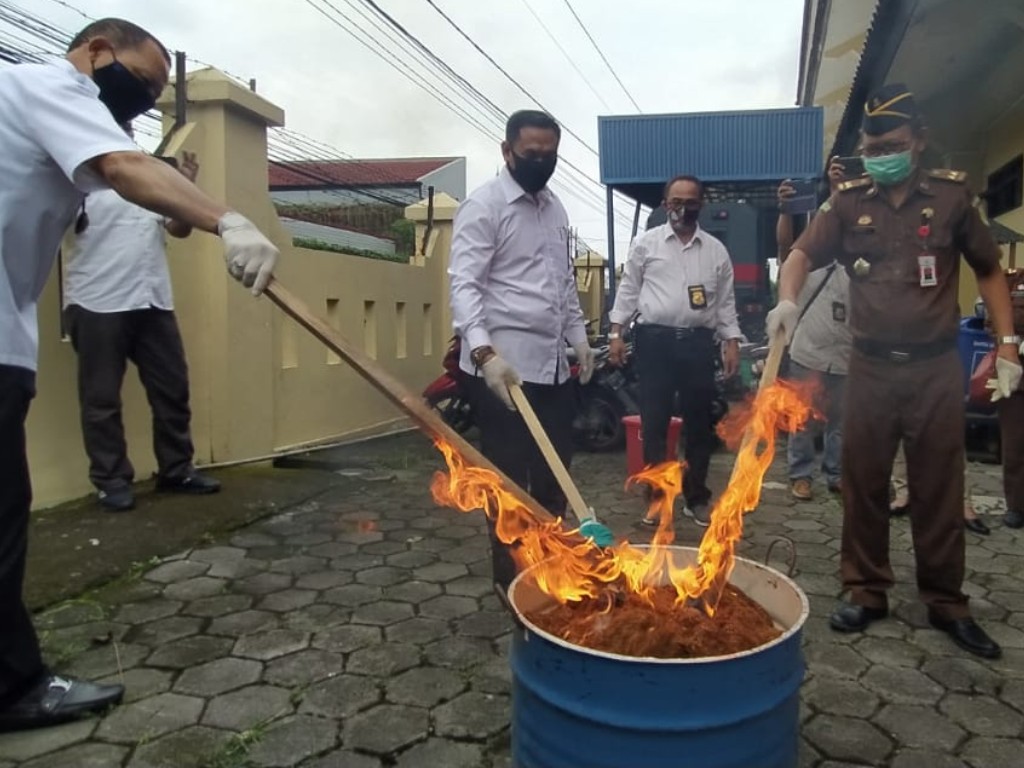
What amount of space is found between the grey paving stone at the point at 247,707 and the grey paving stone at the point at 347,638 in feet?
1.22

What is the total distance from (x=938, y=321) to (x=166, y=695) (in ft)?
10.4

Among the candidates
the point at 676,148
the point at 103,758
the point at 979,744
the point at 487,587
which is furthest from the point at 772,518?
the point at 676,148

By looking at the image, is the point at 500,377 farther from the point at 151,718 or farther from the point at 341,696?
the point at 151,718

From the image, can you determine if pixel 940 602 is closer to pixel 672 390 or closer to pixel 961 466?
pixel 961 466

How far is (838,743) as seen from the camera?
2.64 meters

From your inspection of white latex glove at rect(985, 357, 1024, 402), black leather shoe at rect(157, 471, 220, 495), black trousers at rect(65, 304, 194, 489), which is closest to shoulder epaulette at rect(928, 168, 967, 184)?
white latex glove at rect(985, 357, 1024, 402)

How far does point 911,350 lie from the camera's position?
344 cm

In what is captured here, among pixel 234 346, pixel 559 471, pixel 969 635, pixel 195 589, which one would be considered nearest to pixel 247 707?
pixel 195 589

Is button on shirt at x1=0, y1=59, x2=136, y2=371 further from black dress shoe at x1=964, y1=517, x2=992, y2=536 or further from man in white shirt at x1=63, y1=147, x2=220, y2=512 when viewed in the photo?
black dress shoe at x1=964, y1=517, x2=992, y2=536

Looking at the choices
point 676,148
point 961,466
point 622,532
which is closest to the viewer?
point 961,466

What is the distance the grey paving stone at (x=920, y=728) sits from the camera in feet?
8.65

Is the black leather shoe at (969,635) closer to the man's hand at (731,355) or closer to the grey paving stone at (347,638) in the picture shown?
the man's hand at (731,355)

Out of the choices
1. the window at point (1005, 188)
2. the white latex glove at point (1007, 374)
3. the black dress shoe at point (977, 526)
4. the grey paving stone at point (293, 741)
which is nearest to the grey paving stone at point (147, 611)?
the grey paving stone at point (293, 741)

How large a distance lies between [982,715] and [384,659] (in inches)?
80.8
